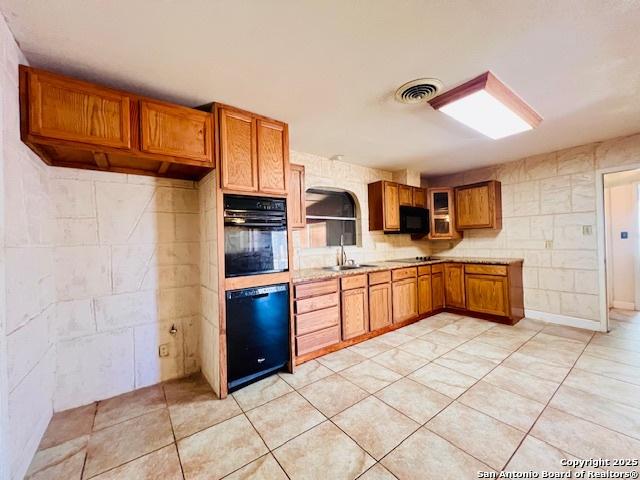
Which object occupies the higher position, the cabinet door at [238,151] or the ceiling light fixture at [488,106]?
the ceiling light fixture at [488,106]

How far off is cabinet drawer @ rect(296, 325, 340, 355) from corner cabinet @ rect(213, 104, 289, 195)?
151cm

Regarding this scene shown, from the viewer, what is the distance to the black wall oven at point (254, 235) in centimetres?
216

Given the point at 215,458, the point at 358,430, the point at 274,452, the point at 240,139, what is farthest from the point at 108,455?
the point at 240,139

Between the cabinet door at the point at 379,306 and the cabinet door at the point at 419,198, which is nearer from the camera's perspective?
Answer: the cabinet door at the point at 379,306

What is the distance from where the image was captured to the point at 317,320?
2.78m

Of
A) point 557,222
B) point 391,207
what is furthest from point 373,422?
point 557,222

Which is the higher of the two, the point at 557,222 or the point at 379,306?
the point at 557,222

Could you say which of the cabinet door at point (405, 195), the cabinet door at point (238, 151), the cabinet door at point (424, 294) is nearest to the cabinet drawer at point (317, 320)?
the cabinet door at point (238, 151)

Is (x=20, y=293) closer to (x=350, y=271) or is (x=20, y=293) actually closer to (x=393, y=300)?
(x=350, y=271)

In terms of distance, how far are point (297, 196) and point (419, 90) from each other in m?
1.61

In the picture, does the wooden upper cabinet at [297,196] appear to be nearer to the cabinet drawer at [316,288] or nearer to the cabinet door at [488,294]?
the cabinet drawer at [316,288]

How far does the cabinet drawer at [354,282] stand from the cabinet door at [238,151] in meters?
1.49

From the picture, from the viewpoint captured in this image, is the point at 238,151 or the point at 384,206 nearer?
the point at 238,151

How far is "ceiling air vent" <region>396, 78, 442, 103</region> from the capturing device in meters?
1.93
